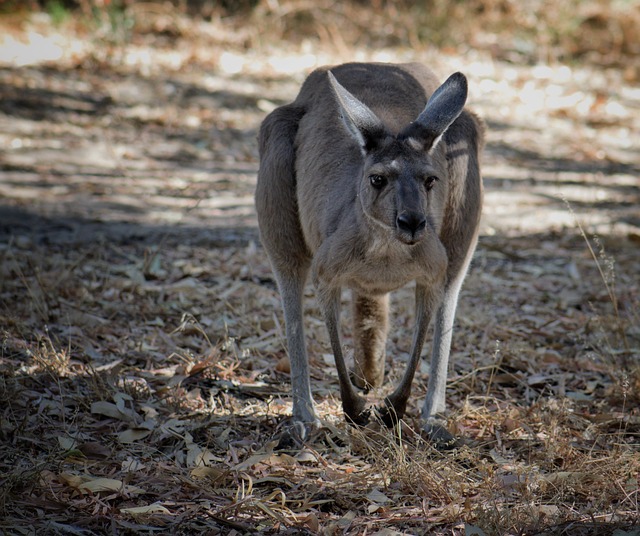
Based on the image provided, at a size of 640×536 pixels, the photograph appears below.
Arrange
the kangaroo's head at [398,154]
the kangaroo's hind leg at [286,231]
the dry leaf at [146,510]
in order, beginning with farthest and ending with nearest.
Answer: the kangaroo's hind leg at [286,231], the kangaroo's head at [398,154], the dry leaf at [146,510]

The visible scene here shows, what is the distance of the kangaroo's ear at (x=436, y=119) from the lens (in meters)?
3.45

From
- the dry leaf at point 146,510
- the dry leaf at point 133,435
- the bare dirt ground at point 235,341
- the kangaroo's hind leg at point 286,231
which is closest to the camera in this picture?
the dry leaf at point 146,510

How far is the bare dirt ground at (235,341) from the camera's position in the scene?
3.14 metres

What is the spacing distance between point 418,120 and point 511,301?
2351 millimetres

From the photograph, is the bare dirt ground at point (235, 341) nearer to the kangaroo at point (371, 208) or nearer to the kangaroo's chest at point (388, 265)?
the kangaroo at point (371, 208)

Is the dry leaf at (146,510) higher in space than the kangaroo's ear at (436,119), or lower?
lower

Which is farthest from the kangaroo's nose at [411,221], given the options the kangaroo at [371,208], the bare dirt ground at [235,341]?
the bare dirt ground at [235,341]

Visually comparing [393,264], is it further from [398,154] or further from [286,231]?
[286,231]

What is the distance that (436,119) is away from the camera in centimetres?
344

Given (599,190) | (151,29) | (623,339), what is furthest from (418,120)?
(151,29)

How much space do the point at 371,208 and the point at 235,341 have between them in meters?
1.58

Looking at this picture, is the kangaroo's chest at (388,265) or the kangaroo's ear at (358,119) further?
the kangaroo's chest at (388,265)

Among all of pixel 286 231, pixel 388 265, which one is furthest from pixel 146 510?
pixel 286 231

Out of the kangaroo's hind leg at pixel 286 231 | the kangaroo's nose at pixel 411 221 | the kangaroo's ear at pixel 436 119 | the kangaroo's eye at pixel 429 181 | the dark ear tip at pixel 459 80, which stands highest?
the dark ear tip at pixel 459 80
